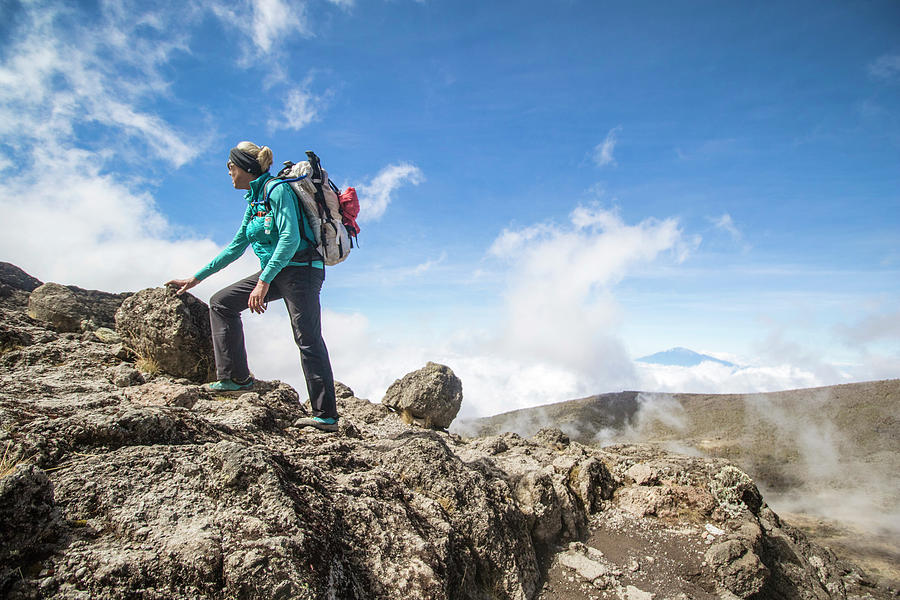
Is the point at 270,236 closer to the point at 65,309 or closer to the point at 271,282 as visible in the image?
the point at 271,282

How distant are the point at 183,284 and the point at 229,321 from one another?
1.35m

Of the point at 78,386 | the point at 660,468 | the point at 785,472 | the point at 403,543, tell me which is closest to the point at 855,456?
the point at 785,472

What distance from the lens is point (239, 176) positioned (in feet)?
17.4

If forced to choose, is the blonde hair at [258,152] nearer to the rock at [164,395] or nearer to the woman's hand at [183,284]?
the woman's hand at [183,284]

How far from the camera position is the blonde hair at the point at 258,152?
5.31 meters

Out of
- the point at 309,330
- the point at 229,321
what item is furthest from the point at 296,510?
the point at 229,321

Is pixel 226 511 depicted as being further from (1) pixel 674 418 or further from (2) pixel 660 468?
(1) pixel 674 418

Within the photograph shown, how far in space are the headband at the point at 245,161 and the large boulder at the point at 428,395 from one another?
25.4 feet

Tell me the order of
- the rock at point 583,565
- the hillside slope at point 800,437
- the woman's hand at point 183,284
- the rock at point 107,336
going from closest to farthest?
the rock at point 583,565 < the woman's hand at point 183,284 < the rock at point 107,336 < the hillside slope at point 800,437

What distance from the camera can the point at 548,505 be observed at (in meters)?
4.73

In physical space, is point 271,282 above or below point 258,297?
above

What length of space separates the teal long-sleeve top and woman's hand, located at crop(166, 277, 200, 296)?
0.19 meters

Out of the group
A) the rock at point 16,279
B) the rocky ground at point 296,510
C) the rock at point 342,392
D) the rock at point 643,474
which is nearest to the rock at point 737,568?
the rocky ground at point 296,510

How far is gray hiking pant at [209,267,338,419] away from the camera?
16.4ft
